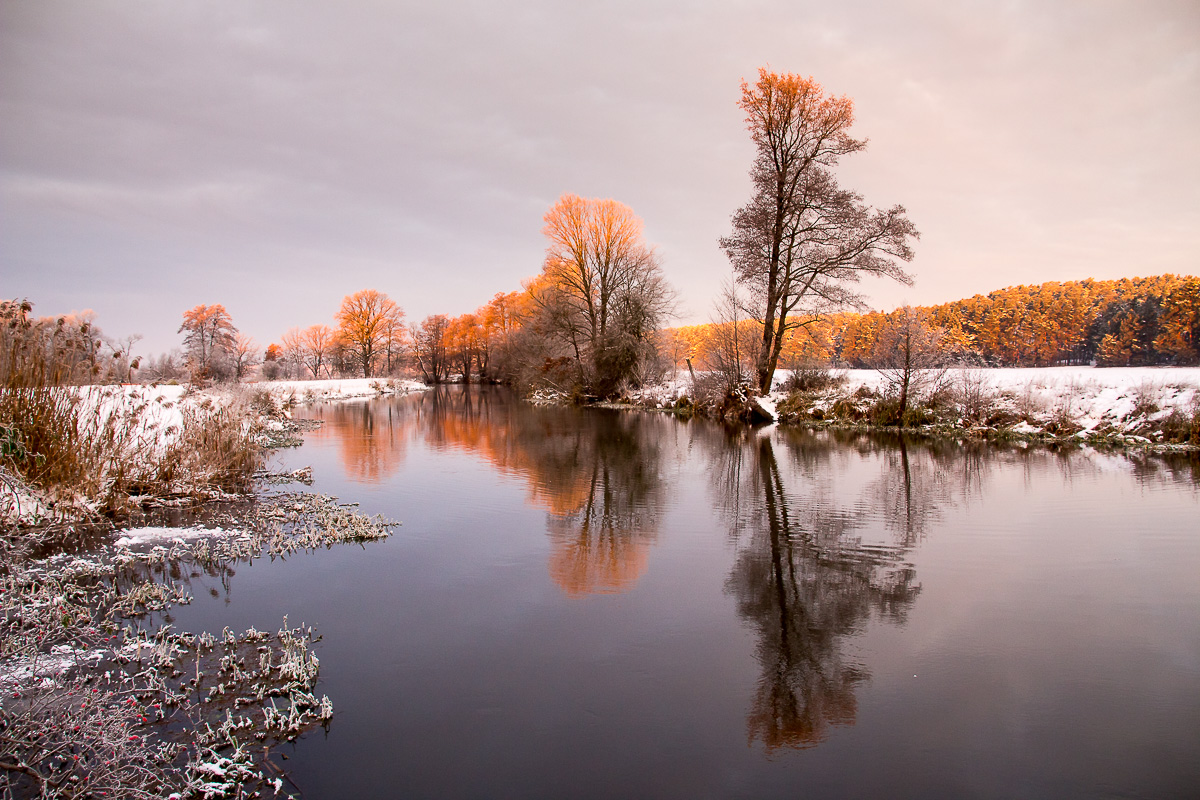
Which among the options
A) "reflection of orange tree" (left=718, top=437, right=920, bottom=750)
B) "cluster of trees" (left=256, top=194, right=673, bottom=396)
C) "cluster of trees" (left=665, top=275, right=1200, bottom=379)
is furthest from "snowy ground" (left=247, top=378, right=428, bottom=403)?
"reflection of orange tree" (left=718, top=437, right=920, bottom=750)

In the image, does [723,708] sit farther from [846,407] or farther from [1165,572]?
[846,407]

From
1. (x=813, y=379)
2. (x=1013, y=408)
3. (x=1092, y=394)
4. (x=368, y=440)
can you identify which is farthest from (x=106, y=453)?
(x=1092, y=394)

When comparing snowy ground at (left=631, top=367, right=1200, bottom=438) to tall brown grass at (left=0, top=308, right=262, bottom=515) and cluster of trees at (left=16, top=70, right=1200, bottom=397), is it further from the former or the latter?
tall brown grass at (left=0, top=308, right=262, bottom=515)

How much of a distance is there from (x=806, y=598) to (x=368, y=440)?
598 inches

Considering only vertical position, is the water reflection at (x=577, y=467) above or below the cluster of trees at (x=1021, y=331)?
below

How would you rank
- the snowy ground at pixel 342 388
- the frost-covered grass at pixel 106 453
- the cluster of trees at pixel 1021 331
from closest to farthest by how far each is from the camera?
the frost-covered grass at pixel 106 453 < the cluster of trees at pixel 1021 331 < the snowy ground at pixel 342 388

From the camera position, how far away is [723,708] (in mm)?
3420

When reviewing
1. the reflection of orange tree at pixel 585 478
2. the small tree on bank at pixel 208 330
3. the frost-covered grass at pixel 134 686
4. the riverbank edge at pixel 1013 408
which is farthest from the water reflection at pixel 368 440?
the small tree on bank at pixel 208 330

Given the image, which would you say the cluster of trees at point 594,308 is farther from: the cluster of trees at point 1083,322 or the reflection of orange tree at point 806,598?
the reflection of orange tree at point 806,598

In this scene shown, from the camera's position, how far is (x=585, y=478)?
1108cm

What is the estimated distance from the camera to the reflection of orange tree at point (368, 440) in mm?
12352

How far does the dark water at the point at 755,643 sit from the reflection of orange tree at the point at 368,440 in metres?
3.17

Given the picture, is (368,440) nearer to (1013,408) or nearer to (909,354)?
(909,354)

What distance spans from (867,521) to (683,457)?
6.17 meters
